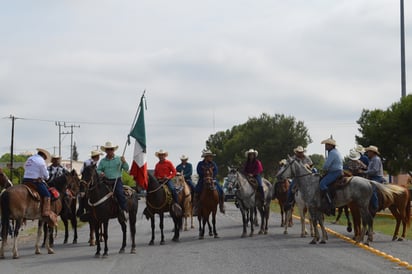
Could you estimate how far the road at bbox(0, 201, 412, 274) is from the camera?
1395 centimetres

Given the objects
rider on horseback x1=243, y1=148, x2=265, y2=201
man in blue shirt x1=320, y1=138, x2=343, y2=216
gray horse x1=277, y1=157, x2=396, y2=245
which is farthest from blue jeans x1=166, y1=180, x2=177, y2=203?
man in blue shirt x1=320, y1=138, x2=343, y2=216

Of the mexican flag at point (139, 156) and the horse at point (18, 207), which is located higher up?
the mexican flag at point (139, 156)

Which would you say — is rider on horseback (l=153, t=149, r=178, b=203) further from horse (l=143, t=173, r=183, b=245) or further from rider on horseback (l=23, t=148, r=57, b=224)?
rider on horseback (l=23, t=148, r=57, b=224)

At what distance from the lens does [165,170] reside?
21.8m

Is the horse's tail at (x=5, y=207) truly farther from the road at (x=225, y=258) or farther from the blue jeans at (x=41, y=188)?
the blue jeans at (x=41, y=188)

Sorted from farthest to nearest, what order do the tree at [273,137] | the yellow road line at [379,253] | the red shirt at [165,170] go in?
the tree at [273,137] < the red shirt at [165,170] < the yellow road line at [379,253]

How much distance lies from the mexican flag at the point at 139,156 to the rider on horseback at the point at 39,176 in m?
2.60

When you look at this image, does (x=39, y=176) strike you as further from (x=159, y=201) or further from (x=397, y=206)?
(x=397, y=206)

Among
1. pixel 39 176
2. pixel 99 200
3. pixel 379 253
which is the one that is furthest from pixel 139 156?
pixel 379 253

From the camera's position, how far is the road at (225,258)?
13953 millimetres

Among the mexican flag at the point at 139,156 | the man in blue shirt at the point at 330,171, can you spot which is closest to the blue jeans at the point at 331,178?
the man in blue shirt at the point at 330,171

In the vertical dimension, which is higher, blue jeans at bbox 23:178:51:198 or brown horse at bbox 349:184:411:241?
blue jeans at bbox 23:178:51:198

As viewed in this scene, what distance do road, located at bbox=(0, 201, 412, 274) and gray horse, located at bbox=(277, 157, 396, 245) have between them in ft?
2.01

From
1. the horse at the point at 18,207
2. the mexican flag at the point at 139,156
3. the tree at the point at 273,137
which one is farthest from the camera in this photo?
the tree at the point at 273,137
